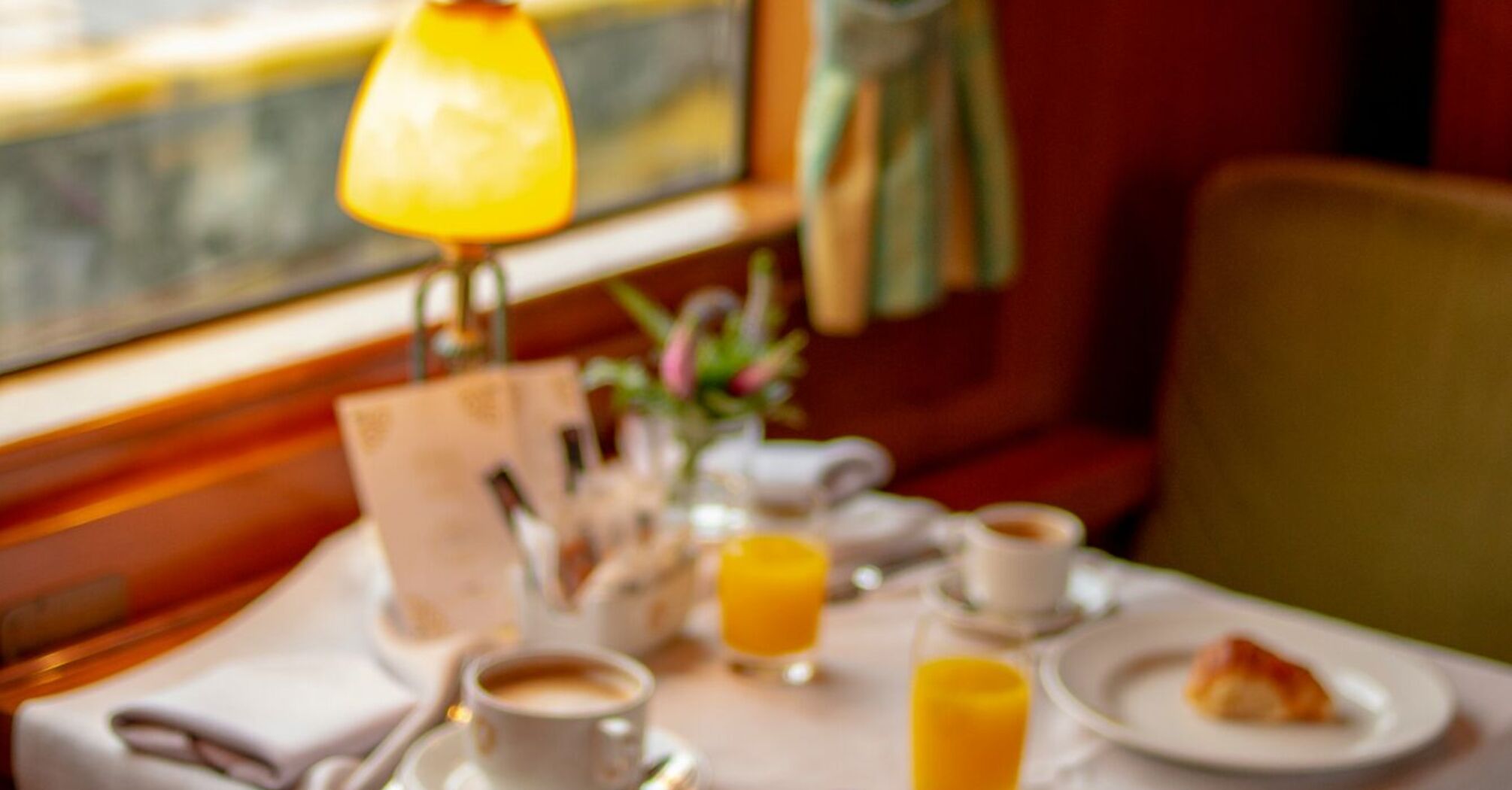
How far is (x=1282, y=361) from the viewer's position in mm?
2756

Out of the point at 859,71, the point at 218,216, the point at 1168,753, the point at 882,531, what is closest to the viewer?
the point at 1168,753

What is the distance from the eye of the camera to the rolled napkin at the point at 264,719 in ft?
4.34

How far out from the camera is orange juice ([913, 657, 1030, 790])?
1.31 meters

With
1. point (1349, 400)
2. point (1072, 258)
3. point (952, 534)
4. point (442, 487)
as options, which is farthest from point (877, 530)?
point (1072, 258)

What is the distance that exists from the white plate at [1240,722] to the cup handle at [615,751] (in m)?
0.40

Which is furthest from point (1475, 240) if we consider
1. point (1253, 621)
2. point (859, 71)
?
point (1253, 621)

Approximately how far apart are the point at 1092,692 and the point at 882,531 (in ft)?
1.20

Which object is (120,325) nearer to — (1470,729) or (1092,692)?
(1092,692)

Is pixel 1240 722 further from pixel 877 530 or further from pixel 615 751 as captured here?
pixel 615 751

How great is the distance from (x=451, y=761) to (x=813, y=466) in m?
0.70

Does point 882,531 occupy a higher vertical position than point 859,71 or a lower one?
lower

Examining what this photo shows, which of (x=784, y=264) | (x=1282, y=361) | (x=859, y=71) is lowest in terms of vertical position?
(x=1282, y=361)

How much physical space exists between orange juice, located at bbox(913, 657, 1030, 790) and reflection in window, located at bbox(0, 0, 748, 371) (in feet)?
3.59

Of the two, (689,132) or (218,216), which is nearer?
(218,216)
